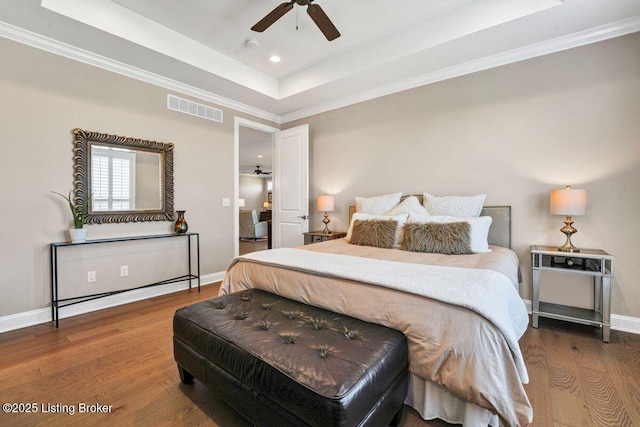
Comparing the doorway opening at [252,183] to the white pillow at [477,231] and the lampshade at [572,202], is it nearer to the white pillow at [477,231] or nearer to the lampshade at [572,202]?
the white pillow at [477,231]

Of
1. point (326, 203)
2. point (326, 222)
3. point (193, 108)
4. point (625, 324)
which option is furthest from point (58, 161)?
point (625, 324)

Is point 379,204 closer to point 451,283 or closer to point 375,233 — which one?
point 375,233

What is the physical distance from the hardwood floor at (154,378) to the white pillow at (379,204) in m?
1.78

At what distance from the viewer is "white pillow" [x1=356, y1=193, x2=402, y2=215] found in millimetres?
3432

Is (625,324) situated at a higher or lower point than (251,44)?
lower

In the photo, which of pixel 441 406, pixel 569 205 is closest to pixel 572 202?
pixel 569 205

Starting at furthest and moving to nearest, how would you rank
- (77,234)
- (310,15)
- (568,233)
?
(77,234) < (568,233) < (310,15)

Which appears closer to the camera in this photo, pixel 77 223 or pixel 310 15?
pixel 310 15

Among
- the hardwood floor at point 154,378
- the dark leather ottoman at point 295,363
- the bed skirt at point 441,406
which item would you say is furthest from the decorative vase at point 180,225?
the bed skirt at point 441,406

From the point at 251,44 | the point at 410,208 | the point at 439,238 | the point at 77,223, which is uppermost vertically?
the point at 251,44

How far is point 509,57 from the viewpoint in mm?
2883

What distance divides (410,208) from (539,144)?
136cm

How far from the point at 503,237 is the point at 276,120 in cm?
379

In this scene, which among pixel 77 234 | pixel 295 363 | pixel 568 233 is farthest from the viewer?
pixel 77 234
